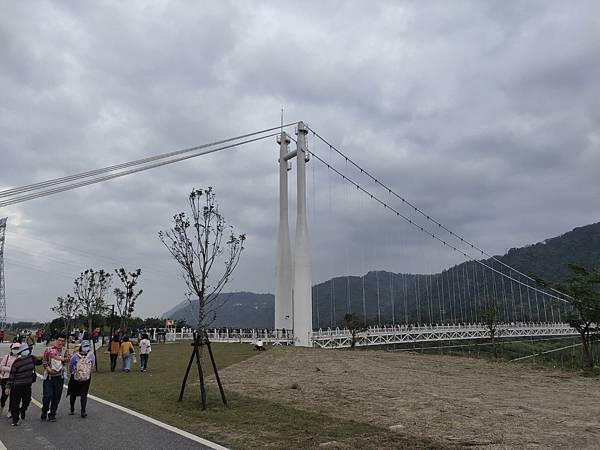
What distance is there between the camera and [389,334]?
161 ft

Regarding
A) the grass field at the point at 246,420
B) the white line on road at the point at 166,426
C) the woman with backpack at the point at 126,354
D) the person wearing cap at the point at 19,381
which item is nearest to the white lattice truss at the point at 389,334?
the woman with backpack at the point at 126,354

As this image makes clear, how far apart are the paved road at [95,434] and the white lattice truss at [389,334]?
78.4 ft

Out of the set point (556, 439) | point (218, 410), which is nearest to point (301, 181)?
point (218, 410)

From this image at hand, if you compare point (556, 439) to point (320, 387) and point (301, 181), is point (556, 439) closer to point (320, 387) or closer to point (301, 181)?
point (320, 387)

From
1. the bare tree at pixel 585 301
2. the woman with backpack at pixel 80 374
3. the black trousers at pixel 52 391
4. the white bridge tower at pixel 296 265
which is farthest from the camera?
the white bridge tower at pixel 296 265

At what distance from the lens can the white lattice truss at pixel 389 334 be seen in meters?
36.2

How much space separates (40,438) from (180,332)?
34.5m

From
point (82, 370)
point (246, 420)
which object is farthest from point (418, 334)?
point (82, 370)

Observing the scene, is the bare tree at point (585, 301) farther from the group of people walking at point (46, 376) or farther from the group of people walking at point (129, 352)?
the group of people walking at point (46, 376)

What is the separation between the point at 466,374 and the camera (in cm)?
1756

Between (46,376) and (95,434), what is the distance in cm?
198

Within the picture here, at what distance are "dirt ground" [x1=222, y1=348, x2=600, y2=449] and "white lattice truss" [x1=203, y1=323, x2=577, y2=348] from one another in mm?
15419

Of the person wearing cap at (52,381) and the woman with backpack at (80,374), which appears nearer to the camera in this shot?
the person wearing cap at (52,381)

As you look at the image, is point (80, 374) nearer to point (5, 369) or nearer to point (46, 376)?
point (46, 376)
